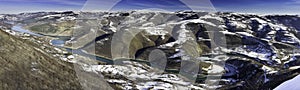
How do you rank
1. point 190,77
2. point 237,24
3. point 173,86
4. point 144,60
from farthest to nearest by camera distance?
point 237,24, point 144,60, point 190,77, point 173,86

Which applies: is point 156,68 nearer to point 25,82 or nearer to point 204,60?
point 204,60

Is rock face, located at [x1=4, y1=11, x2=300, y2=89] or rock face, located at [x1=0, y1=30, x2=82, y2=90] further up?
rock face, located at [x1=0, y1=30, x2=82, y2=90]

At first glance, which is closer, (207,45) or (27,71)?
(27,71)

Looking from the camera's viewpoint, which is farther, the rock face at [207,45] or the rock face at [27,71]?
the rock face at [207,45]

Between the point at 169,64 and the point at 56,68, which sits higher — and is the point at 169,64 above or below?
below

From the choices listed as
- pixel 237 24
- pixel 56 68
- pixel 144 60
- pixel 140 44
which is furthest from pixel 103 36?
pixel 56 68

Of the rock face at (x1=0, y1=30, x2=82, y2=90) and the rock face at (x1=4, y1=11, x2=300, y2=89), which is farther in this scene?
the rock face at (x1=4, y1=11, x2=300, y2=89)

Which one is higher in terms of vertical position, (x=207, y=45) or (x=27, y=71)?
(x=27, y=71)

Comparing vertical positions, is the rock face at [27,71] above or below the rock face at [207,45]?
above
